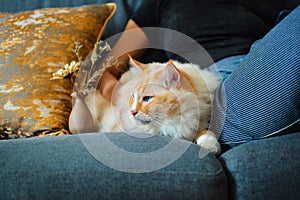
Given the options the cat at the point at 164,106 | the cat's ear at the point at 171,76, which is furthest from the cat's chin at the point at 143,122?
the cat's ear at the point at 171,76

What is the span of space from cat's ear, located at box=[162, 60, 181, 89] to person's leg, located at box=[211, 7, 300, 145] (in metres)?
0.15

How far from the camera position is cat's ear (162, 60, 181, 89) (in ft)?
3.00

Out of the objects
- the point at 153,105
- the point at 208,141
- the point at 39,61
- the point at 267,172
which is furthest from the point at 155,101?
the point at 39,61

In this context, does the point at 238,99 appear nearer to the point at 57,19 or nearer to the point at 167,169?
the point at 167,169

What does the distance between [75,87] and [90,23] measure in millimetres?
290

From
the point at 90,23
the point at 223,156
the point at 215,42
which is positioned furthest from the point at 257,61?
the point at 90,23

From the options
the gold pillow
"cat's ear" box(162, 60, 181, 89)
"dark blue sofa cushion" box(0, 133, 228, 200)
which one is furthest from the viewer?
the gold pillow

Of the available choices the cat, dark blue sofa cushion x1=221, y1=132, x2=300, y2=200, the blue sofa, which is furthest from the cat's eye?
dark blue sofa cushion x1=221, y1=132, x2=300, y2=200

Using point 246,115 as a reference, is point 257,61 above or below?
above

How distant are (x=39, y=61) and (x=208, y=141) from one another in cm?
63

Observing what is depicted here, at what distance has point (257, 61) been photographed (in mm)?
959

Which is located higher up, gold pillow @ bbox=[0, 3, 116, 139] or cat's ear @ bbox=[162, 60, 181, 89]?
cat's ear @ bbox=[162, 60, 181, 89]

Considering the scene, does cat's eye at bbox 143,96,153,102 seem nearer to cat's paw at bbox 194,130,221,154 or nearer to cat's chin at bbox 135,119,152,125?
cat's chin at bbox 135,119,152,125

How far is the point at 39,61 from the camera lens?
4.00 ft
